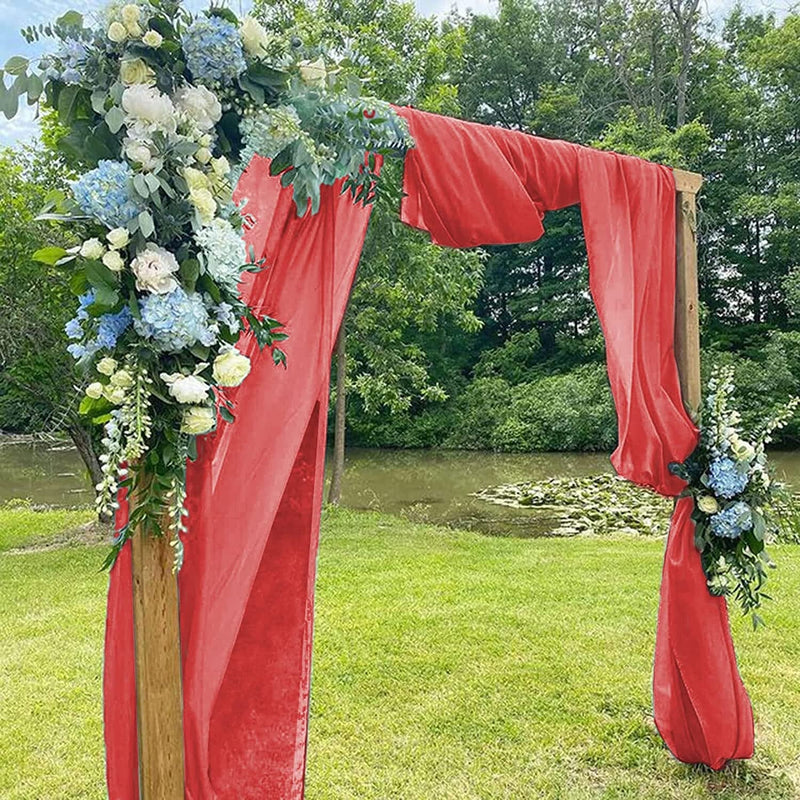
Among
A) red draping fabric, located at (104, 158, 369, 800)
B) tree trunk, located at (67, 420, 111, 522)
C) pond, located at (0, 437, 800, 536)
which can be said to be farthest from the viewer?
pond, located at (0, 437, 800, 536)

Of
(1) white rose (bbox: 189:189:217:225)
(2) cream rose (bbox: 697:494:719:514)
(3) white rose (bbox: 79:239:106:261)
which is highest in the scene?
(1) white rose (bbox: 189:189:217:225)

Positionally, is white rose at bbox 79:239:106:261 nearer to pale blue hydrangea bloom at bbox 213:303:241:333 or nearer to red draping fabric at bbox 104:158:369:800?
pale blue hydrangea bloom at bbox 213:303:241:333

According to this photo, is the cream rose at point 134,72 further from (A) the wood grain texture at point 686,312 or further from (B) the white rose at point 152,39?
(A) the wood grain texture at point 686,312

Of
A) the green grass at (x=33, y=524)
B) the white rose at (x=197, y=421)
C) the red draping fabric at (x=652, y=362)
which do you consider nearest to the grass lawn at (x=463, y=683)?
the red draping fabric at (x=652, y=362)

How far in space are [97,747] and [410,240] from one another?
5.44 m

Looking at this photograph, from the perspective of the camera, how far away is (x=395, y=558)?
598cm

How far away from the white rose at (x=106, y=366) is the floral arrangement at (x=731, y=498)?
2.03 meters

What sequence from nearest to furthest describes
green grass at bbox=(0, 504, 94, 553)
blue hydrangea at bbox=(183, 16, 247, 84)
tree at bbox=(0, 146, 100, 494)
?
blue hydrangea at bbox=(183, 16, 247, 84) → tree at bbox=(0, 146, 100, 494) → green grass at bbox=(0, 504, 94, 553)

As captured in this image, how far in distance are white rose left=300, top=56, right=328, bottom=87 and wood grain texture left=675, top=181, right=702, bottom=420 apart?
66.3 inches

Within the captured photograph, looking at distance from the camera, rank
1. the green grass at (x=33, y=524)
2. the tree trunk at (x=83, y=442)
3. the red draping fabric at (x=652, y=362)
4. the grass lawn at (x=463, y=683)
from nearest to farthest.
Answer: the red draping fabric at (x=652, y=362), the grass lawn at (x=463, y=683), the tree trunk at (x=83, y=442), the green grass at (x=33, y=524)

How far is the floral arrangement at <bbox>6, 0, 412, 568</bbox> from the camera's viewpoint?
144 centimetres

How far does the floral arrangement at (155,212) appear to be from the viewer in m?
1.44

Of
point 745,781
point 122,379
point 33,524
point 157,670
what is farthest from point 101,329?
point 33,524

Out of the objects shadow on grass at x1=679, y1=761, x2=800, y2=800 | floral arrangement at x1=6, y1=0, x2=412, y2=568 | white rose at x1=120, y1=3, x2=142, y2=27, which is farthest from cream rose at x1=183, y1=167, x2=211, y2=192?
shadow on grass at x1=679, y1=761, x2=800, y2=800
